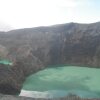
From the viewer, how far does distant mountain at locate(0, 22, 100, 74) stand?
4672cm

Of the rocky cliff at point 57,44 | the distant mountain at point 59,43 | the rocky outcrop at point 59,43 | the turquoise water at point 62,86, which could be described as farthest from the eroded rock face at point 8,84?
the rocky outcrop at point 59,43

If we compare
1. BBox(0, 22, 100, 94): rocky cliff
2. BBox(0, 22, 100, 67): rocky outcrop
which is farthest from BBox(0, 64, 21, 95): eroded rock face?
BBox(0, 22, 100, 67): rocky outcrop

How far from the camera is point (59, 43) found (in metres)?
49.7

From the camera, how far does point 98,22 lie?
46938 millimetres

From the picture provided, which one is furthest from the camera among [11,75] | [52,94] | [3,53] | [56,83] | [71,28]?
[71,28]

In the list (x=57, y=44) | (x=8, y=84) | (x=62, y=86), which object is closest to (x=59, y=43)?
(x=57, y=44)

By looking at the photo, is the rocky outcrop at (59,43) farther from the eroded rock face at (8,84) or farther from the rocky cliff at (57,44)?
the eroded rock face at (8,84)

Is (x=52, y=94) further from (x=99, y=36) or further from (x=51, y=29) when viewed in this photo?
(x=51, y=29)

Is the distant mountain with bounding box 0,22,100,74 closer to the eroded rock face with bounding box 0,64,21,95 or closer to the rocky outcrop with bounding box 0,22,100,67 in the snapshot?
the rocky outcrop with bounding box 0,22,100,67

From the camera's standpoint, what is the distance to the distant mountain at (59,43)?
46719 millimetres

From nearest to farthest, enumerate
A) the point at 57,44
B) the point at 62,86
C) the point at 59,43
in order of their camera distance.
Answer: the point at 62,86 → the point at 59,43 → the point at 57,44

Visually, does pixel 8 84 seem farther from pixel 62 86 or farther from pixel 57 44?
pixel 57 44

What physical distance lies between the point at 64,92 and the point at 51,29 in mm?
29390

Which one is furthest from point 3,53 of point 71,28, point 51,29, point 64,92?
point 64,92
